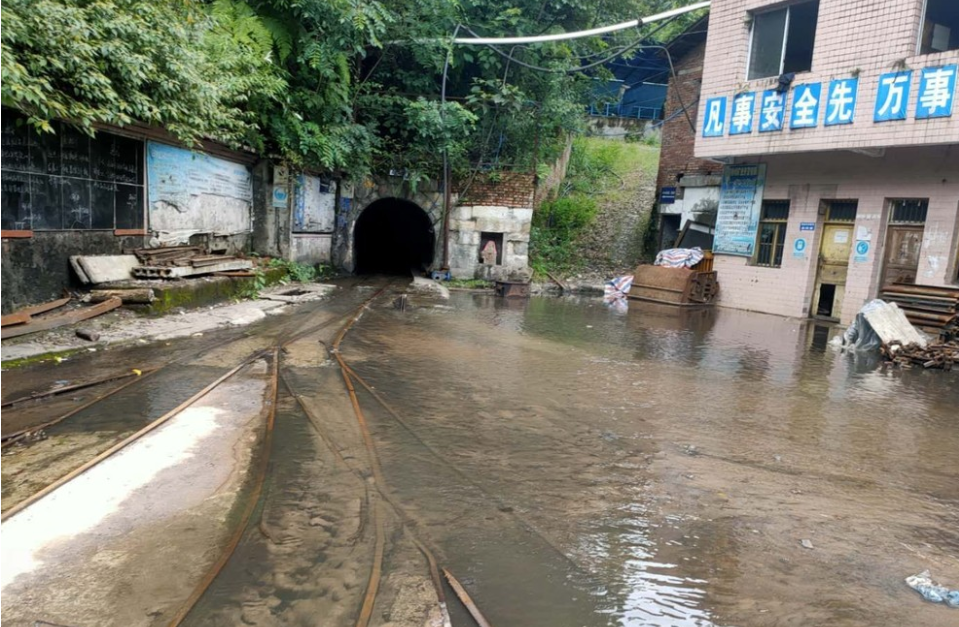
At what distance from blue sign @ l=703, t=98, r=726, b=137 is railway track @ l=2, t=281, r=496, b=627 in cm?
1173

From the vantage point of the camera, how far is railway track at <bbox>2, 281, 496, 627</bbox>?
11.0ft

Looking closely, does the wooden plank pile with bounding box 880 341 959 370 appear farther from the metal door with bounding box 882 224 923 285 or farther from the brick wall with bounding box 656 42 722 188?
the brick wall with bounding box 656 42 722 188

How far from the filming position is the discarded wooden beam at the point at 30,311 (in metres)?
7.78

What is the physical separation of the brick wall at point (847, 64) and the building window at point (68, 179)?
1317 centimetres

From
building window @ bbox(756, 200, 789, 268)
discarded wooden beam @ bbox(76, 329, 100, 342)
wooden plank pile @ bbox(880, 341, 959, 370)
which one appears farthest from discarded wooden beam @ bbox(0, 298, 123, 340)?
building window @ bbox(756, 200, 789, 268)

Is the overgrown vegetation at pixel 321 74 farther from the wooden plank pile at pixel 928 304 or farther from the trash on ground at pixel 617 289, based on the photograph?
the wooden plank pile at pixel 928 304

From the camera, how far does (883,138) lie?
1272 centimetres

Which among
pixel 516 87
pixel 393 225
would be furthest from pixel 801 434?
pixel 393 225

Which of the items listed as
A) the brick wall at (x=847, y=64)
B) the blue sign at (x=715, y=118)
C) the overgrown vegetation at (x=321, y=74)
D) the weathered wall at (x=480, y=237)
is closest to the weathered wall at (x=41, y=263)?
the overgrown vegetation at (x=321, y=74)

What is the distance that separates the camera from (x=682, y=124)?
2066cm

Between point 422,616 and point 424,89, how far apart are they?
59.1 feet

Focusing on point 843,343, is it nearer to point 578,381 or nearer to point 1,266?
point 578,381

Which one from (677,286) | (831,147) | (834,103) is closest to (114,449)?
(831,147)

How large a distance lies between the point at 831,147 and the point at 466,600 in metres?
13.7
